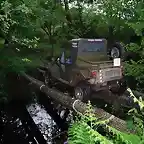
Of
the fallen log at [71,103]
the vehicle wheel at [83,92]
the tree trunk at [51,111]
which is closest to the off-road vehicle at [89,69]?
the vehicle wheel at [83,92]

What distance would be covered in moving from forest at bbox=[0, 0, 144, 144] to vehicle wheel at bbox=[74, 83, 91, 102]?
78 cm

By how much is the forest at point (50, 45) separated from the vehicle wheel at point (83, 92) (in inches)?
30.6

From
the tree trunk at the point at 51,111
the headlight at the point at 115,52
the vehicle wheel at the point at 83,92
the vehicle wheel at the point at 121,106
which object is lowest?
→ the tree trunk at the point at 51,111

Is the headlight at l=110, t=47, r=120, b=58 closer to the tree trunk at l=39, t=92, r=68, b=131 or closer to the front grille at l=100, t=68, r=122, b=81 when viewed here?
the front grille at l=100, t=68, r=122, b=81

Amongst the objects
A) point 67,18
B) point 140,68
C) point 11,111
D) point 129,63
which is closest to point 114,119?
point 140,68

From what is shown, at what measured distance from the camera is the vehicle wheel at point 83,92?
7961 mm

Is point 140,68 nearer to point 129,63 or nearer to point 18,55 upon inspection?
point 129,63

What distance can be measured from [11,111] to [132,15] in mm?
5214

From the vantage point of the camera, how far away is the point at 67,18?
40.7ft

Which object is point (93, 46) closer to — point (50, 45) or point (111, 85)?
point (111, 85)

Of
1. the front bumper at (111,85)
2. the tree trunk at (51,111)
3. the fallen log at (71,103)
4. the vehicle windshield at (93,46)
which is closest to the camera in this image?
the fallen log at (71,103)

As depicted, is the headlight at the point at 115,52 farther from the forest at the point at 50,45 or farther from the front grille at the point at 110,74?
the front grille at the point at 110,74

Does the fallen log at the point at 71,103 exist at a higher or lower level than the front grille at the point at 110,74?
lower

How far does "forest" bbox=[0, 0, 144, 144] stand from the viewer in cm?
562
